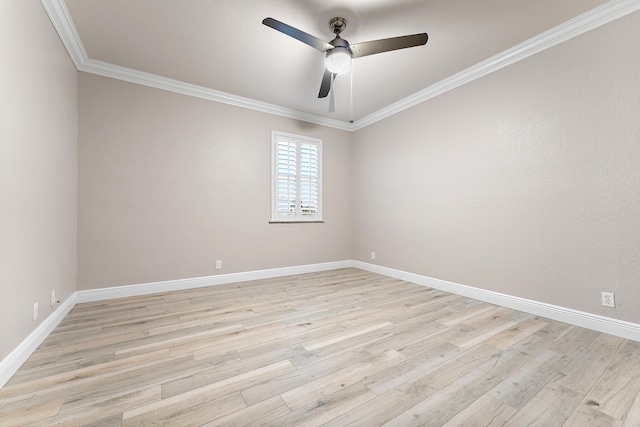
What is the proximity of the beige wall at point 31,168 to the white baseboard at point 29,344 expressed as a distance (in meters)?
0.05

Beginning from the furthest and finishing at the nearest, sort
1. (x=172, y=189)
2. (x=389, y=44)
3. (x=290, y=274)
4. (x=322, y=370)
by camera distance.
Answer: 1. (x=290, y=274)
2. (x=172, y=189)
3. (x=389, y=44)
4. (x=322, y=370)

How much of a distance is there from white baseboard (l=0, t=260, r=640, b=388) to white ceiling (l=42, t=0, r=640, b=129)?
102 inches

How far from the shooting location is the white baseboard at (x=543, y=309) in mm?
2195

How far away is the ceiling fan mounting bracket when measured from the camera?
243cm

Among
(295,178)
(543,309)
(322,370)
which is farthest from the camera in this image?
(295,178)

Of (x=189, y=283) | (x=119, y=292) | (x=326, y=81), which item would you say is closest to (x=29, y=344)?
(x=119, y=292)

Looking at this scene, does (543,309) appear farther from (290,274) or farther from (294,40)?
(294,40)

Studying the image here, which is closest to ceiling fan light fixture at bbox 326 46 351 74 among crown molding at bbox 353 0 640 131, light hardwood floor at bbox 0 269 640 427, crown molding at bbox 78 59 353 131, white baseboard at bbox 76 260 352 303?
crown molding at bbox 353 0 640 131

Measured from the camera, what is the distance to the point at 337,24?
2.46 metres

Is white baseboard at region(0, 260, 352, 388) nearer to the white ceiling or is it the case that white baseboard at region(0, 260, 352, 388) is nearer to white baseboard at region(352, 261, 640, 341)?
white baseboard at region(352, 261, 640, 341)

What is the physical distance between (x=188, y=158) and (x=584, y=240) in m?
4.54

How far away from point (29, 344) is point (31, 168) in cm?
126

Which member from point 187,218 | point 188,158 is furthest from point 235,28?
point 187,218

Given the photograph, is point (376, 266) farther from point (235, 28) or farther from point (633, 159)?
point (235, 28)
